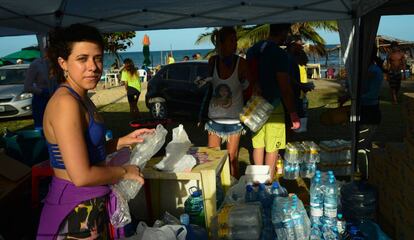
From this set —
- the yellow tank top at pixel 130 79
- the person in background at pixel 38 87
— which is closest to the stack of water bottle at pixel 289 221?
the person in background at pixel 38 87

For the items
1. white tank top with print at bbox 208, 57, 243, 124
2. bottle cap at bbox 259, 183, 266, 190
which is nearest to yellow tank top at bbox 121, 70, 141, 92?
white tank top with print at bbox 208, 57, 243, 124

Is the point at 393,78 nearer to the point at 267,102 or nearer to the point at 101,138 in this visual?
the point at 267,102

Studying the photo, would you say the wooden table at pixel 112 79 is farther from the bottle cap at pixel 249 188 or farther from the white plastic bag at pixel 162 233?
the white plastic bag at pixel 162 233

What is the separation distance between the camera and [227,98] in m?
4.16

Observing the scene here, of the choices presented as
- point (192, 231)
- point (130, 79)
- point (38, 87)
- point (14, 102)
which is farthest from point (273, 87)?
point (14, 102)

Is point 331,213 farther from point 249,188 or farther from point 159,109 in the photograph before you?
point 159,109

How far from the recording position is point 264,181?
13.3 ft

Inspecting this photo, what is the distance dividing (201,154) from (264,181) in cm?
93

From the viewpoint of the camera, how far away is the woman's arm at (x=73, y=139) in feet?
5.64

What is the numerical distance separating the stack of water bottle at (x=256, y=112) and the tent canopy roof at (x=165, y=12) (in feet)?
4.66

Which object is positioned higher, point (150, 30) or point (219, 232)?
point (150, 30)

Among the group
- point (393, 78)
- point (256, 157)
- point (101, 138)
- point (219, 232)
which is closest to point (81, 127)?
point (101, 138)

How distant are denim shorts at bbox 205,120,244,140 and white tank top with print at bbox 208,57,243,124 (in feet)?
0.16

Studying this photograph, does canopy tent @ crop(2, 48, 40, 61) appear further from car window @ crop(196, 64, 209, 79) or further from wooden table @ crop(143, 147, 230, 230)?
wooden table @ crop(143, 147, 230, 230)
